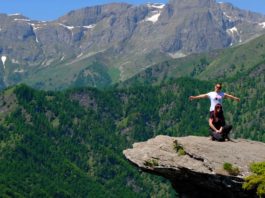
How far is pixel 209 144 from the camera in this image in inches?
1826

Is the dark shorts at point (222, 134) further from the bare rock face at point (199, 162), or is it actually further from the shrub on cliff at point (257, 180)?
the shrub on cliff at point (257, 180)

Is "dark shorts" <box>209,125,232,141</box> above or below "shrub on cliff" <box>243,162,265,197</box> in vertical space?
above

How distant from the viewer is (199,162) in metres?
43.9

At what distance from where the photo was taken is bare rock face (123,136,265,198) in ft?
141

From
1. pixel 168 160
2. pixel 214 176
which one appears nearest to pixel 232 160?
pixel 214 176

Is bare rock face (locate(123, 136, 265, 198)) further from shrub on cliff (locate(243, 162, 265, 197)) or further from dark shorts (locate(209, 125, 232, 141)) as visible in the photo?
dark shorts (locate(209, 125, 232, 141))

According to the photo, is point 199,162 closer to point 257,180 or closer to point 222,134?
point 257,180

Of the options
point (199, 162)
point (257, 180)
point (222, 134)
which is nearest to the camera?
point (257, 180)

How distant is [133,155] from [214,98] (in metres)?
7.31

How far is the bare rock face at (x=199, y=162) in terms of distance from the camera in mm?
42969

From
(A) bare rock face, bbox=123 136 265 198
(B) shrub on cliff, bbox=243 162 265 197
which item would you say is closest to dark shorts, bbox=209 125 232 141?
(A) bare rock face, bbox=123 136 265 198

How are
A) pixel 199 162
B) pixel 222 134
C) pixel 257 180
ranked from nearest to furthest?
pixel 257 180
pixel 199 162
pixel 222 134

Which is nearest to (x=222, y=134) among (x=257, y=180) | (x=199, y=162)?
(x=199, y=162)

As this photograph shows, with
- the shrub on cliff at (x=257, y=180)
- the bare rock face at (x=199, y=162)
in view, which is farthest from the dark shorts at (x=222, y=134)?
the shrub on cliff at (x=257, y=180)
